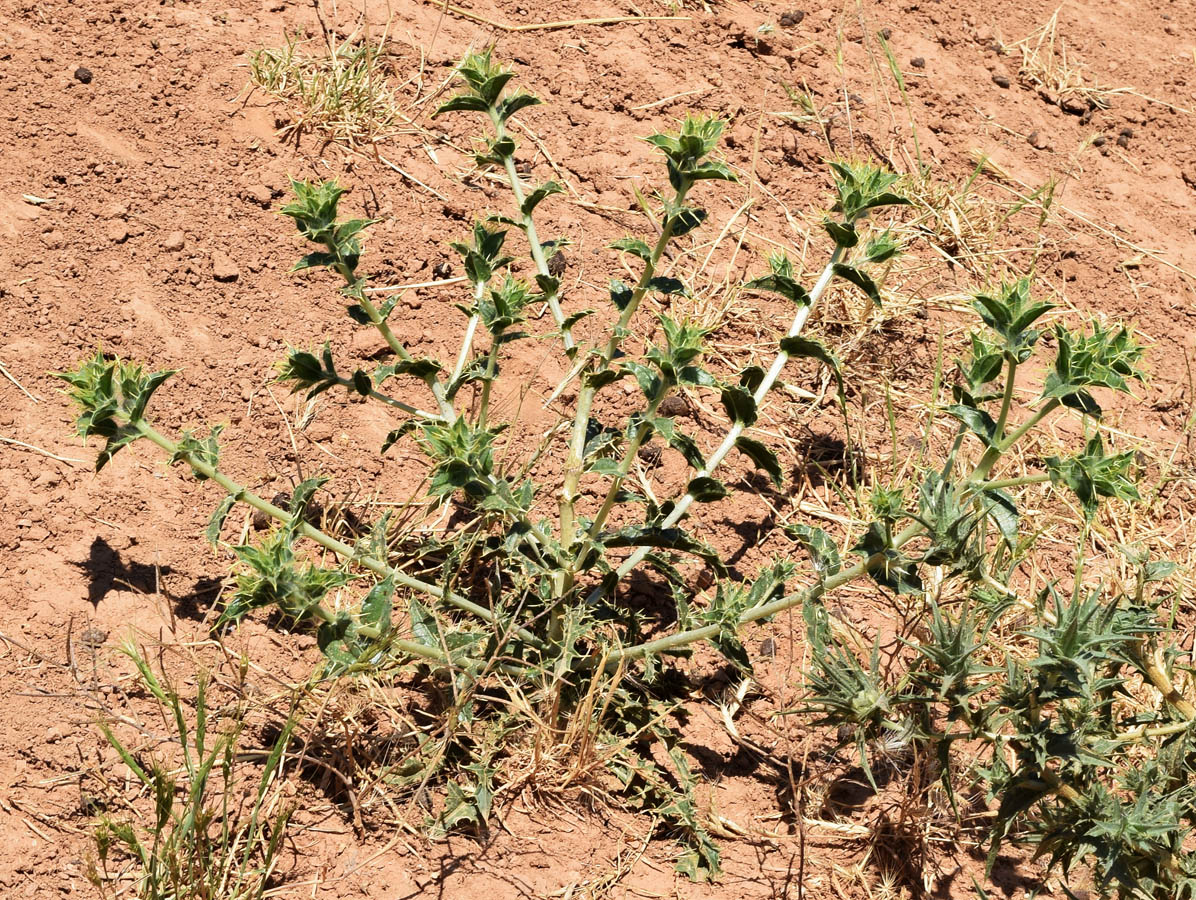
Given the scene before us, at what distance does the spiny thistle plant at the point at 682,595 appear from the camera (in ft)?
7.55

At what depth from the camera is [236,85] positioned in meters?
3.88

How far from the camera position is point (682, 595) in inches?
107

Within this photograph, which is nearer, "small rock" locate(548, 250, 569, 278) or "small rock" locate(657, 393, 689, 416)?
"small rock" locate(657, 393, 689, 416)

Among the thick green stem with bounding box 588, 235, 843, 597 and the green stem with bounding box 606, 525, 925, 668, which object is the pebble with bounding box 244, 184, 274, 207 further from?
the green stem with bounding box 606, 525, 925, 668

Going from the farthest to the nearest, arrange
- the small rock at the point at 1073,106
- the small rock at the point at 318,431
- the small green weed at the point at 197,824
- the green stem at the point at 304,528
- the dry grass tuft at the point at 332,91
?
1. the small rock at the point at 1073,106
2. the dry grass tuft at the point at 332,91
3. the small rock at the point at 318,431
4. the green stem at the point at 304,528
5. the small green weed at the point at 197,824

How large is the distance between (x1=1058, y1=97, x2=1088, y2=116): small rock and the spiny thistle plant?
244 centimetres

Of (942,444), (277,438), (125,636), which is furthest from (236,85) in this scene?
(942,444)

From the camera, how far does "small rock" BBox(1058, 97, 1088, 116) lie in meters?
4.75

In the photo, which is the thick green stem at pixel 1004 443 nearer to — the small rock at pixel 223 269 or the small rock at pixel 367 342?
the small rock at pixel 367 342

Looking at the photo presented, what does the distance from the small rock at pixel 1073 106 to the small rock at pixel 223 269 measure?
327 centimetres

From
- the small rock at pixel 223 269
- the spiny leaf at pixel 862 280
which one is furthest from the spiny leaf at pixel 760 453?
the small rock at pixel 223 269

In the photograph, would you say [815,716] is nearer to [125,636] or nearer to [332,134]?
[125,636]

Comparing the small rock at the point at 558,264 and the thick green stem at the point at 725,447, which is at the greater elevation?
the thick green stem at the point at 725,447

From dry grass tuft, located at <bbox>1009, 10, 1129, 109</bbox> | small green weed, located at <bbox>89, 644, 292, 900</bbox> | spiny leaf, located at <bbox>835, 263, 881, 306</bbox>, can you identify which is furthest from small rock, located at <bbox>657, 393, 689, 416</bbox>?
dry grass tuft, located at <bbox>1009, 10, 1129, 109</bbox>
